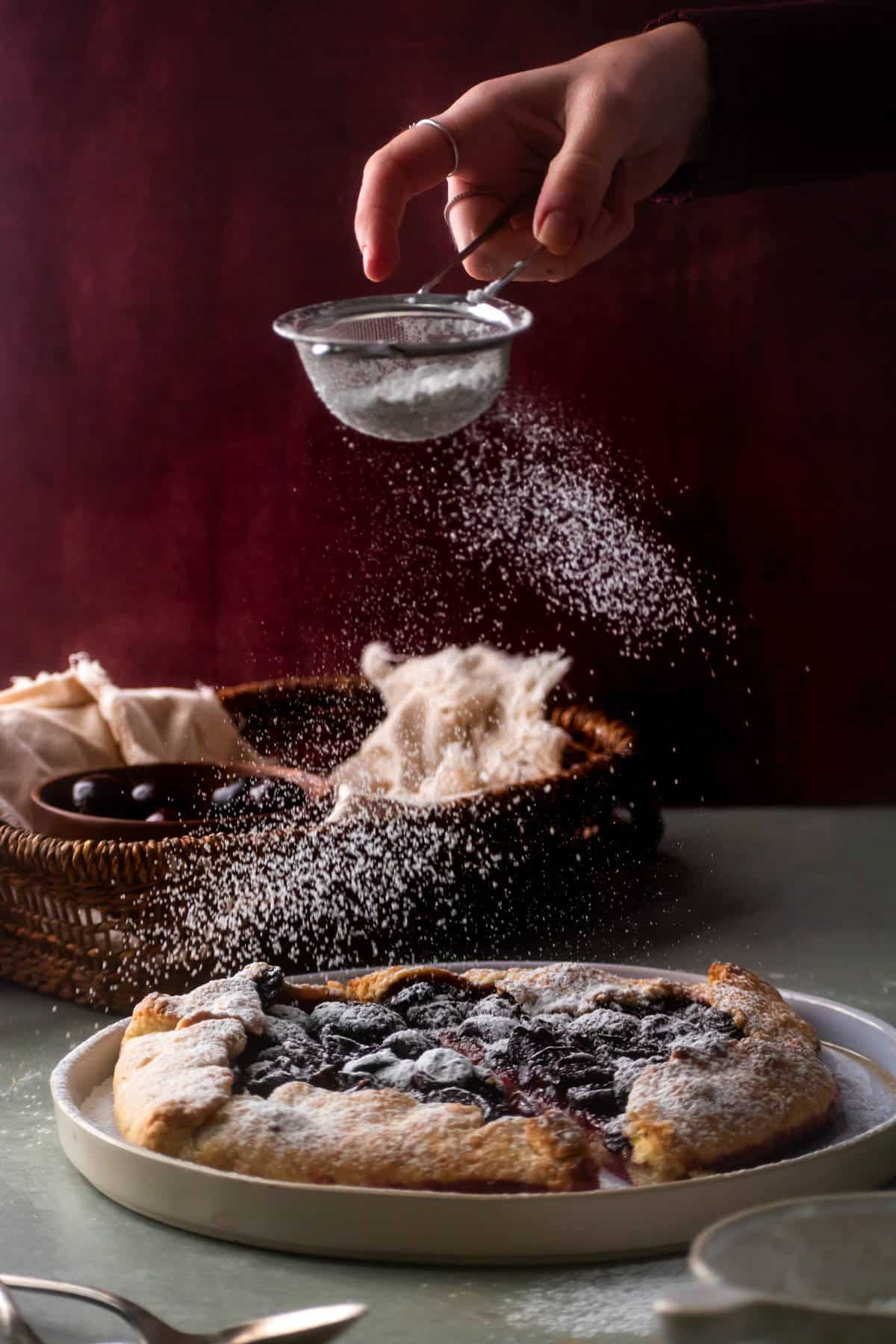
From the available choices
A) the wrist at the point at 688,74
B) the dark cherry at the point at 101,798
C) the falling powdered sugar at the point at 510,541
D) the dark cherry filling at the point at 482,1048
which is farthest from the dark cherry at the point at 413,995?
the falling powdered sugar at the point at 510,541

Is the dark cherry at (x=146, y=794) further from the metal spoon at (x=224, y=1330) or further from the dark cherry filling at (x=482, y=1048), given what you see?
the metal spoon at (x=224, y=1330)

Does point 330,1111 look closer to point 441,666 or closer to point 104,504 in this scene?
point 441,666

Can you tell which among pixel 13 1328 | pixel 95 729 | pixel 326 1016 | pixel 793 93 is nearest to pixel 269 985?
pixel 326 1016

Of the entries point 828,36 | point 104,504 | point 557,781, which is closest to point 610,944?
point 557,781

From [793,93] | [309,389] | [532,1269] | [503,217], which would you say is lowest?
[532,1269]

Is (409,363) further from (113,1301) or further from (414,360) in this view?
(113,1301)
